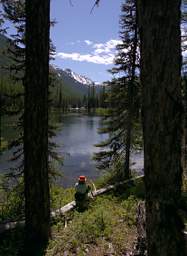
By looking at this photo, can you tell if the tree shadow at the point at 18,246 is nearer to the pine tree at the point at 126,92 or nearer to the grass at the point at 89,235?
the grass at the point at 89,235

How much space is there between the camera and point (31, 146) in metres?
7.91

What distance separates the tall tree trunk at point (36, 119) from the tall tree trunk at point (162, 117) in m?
4.89

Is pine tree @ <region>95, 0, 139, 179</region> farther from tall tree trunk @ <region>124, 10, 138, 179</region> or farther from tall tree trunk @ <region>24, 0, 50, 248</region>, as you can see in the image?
tall tree trunk @ <region>24, 0, 50, 248</region>

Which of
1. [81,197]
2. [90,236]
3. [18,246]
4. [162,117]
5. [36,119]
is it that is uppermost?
[162,117]

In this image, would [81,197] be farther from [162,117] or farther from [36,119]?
[162,117]

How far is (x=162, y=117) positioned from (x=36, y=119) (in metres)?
5.12

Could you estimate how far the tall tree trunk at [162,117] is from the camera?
119 inches

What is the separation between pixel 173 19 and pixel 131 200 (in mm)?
9427

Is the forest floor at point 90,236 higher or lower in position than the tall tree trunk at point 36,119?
lower

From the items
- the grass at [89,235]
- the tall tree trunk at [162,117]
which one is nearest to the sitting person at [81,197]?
the grass at [89,235]

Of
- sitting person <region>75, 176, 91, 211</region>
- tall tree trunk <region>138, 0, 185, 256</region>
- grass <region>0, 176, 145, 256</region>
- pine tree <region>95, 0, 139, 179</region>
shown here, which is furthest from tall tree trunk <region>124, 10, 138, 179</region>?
tall tree trunk <region>138, 0, 185, 256</region>

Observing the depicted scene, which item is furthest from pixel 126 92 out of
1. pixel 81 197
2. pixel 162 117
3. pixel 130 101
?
pixel 162 117

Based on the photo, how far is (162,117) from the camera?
3047 mm

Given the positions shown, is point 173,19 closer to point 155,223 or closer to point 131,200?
point 155,223
